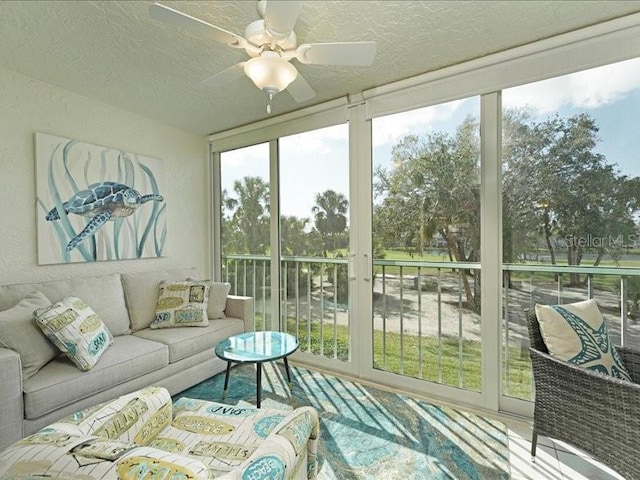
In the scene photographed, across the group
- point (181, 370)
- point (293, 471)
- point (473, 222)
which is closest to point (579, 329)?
point (473, 222)

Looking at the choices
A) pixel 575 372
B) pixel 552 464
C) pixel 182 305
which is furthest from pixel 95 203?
pixel 552 464

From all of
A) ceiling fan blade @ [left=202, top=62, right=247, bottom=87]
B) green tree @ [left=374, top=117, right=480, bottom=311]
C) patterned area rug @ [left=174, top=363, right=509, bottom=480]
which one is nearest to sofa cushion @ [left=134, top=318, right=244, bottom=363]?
patterned area rug @ [left=174, top=363, right=509, bottom=480]

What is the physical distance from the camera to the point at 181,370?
8.19 feet

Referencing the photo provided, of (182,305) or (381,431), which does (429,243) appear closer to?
(381,431)

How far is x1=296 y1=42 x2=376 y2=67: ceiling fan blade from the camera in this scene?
1501 mm

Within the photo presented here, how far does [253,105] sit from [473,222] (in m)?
2.15

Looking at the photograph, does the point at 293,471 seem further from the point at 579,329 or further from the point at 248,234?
the point at 248,234

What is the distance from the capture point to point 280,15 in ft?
4.13

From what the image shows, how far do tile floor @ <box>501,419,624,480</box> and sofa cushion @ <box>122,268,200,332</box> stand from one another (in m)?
2.79

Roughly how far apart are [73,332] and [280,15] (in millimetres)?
2094

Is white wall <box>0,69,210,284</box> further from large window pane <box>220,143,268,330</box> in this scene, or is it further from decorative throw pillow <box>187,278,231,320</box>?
decorative throw pillow <box>187,278,231,320</box>

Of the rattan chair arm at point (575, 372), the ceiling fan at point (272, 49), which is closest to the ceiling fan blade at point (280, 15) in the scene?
the ceiling fan at point (272, 49)

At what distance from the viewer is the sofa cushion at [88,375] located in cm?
173

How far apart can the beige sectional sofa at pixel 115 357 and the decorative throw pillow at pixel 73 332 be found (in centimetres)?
7
